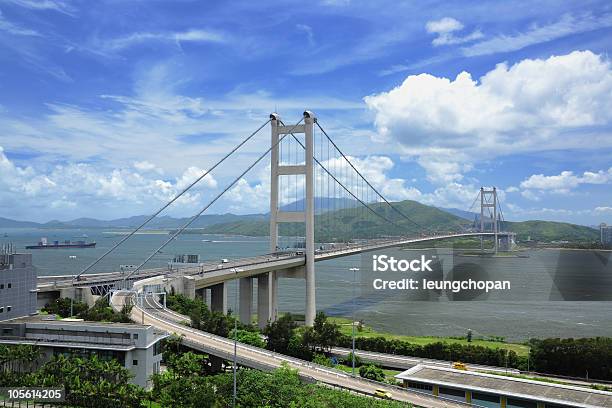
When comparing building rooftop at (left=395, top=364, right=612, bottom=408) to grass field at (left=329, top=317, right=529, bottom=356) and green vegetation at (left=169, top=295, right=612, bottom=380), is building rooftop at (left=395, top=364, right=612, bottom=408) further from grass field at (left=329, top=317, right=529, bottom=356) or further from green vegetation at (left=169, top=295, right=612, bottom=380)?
grass field at (left=329, top=317, right=529, bottom=356)

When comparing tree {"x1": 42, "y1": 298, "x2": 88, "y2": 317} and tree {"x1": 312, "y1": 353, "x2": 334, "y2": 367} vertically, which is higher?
tree {"x1": 42, "y1": 298, "x2": 88, "y2": 317}

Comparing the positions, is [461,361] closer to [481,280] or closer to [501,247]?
[481,280]

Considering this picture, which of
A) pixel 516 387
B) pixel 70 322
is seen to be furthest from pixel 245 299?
pixel 516 387

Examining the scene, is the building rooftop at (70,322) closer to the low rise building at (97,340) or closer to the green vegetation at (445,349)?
the low rise building at (97,340)

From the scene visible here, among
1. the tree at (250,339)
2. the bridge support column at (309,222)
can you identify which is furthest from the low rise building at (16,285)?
the bridge support column at (309,222)

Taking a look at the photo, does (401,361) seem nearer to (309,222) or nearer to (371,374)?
(371,374)

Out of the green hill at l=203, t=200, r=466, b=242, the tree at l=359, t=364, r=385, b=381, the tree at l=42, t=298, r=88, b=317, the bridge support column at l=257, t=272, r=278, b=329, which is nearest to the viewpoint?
the tree at l=359, t=364, r=385, b=381

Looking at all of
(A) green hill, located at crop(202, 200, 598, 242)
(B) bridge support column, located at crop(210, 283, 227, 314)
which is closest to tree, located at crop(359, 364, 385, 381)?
(B) bridge support column, located at crop(210, 283, 227, 314)
